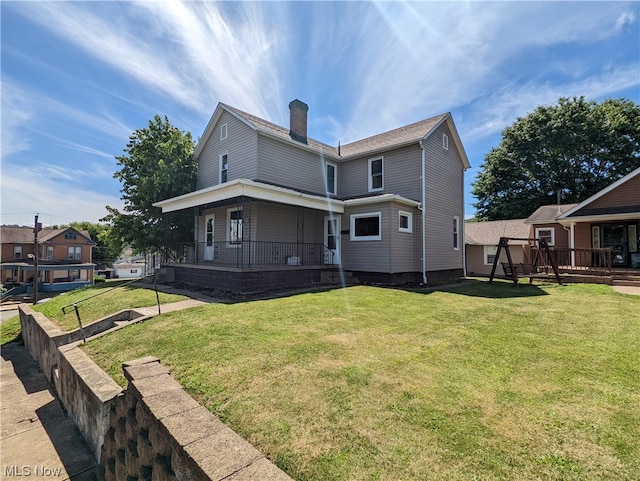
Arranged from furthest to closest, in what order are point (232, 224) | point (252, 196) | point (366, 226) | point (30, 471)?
point (232, 224), point (366, 226), point (252, 196), point (30, 471)

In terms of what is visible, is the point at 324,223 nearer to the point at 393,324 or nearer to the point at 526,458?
the point at 393,324

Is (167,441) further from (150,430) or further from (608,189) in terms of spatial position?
(608,189)

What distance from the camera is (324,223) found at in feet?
46.7

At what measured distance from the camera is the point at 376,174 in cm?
1472

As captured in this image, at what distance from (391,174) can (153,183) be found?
12.8 meters

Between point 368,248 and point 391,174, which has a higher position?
point 391,174

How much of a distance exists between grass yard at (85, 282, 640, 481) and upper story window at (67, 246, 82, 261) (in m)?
50.6

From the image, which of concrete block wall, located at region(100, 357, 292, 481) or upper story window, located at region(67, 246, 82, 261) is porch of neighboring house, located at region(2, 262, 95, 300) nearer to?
upper story window, located at region(67, 246, 82, 261)

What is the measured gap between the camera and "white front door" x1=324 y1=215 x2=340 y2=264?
1362 cm

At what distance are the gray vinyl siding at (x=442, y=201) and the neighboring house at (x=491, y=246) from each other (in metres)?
5.96

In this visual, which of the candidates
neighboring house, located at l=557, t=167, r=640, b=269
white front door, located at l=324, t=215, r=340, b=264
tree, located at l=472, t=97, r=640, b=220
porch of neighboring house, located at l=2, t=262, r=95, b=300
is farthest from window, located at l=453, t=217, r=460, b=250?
porch of neighboring house, located at l=2, t=262, r=95, b=300

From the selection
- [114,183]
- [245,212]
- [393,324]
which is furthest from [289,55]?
[114,183]

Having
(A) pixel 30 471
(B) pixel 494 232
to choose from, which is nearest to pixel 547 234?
(B) pixel 494 232

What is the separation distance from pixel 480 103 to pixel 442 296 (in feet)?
43.4
